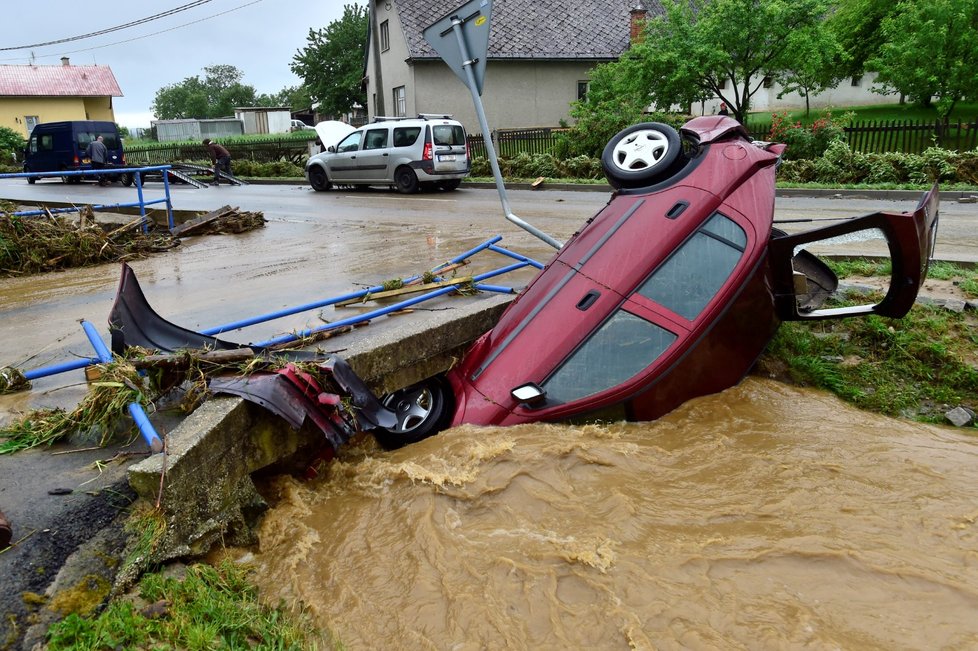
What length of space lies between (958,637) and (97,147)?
2632 cm

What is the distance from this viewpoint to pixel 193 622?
2672 mm

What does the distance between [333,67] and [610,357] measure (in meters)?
53.1

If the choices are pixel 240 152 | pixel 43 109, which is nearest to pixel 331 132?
pixel 240 152

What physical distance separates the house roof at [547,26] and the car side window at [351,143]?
10.8 metres

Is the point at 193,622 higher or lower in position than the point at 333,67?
lower

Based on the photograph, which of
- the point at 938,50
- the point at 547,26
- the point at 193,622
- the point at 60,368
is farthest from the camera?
the point at 547,26

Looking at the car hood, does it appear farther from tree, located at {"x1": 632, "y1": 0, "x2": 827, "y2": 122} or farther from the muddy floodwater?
the muddy floodwater

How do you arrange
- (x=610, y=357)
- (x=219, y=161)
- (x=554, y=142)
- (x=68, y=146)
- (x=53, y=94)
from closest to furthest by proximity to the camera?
(x=610, y=357) → (x=554, y=142) → (x=219, y=161) → (x=68, y=146) → (x=53, y=94)

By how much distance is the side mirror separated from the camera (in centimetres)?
417

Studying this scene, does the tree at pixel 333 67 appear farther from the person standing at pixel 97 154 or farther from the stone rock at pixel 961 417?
the stone rock at pixel 961 417

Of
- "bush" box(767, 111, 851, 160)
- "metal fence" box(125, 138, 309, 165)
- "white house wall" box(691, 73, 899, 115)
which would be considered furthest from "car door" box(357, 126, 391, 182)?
"white house wall" box(691, 73, 899, 115)

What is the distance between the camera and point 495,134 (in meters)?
23.7

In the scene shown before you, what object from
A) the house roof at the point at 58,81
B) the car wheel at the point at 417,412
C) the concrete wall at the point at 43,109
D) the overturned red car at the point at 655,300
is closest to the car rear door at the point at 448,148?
the overturned red car at the point at 655,300

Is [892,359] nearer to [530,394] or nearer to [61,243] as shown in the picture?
[530,394]
